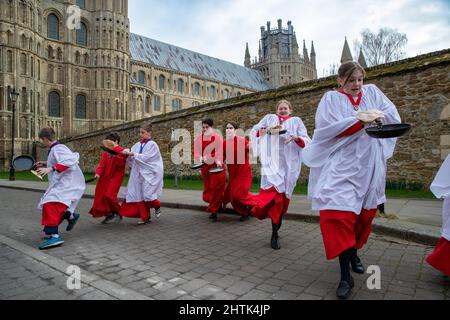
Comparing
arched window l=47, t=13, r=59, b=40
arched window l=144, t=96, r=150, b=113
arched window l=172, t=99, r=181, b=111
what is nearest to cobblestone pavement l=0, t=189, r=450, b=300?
arched window l=47, t=13, r=59, b=40

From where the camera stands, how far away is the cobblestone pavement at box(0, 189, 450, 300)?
3.18 m

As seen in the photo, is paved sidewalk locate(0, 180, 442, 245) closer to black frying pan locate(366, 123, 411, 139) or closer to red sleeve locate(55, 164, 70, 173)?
black frying pan locate(366, 123, 411, 139)

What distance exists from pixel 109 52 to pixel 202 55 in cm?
3197

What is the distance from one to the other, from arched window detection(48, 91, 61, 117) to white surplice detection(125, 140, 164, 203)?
4633cm

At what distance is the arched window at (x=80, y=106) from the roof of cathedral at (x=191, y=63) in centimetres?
1458

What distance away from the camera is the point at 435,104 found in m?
9.96

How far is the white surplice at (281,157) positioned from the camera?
5047mm

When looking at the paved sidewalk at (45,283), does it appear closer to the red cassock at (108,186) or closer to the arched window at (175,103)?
the red cassock at (108,186)

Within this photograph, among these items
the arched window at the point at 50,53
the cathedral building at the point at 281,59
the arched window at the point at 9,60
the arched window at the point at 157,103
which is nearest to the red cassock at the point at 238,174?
the arched window at the point at 9,60

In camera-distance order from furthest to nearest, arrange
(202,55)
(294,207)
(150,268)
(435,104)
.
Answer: (202,55) → (435,104) → (294,207) → (150,268)

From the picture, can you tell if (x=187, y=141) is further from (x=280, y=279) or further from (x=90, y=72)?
(x=90, y=72)

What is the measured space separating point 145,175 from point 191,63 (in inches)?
2747

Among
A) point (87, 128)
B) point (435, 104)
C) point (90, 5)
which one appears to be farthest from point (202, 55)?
→ point (435, 104)

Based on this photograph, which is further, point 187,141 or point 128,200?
point 187,141
